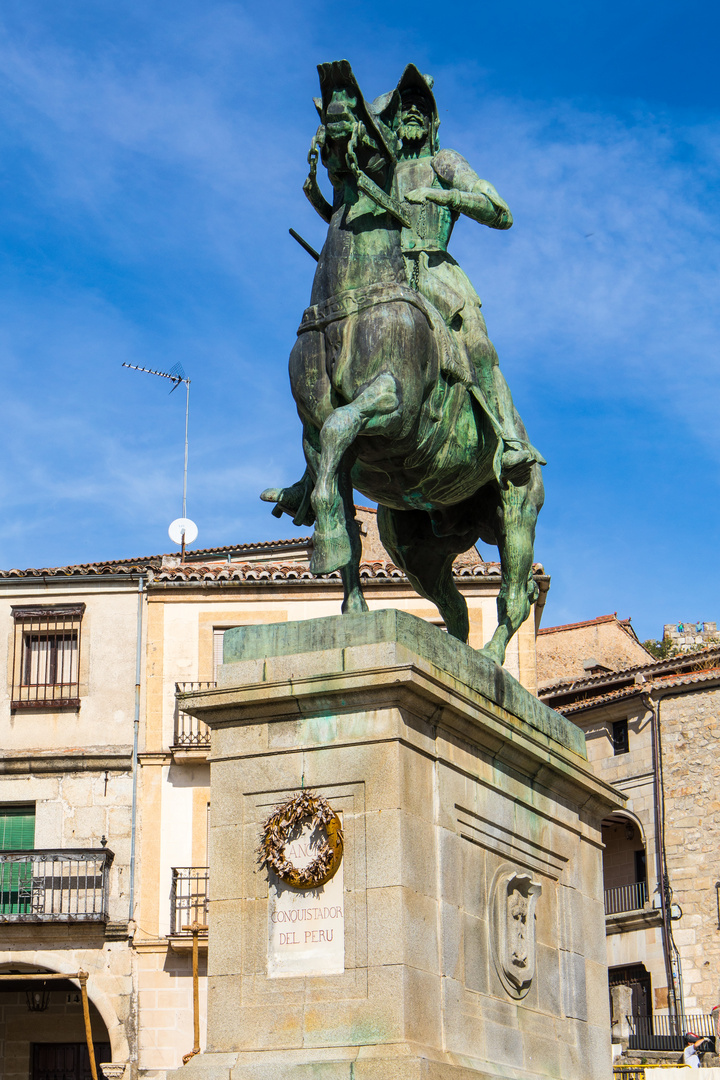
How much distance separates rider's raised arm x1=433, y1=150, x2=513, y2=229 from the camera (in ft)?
31.6

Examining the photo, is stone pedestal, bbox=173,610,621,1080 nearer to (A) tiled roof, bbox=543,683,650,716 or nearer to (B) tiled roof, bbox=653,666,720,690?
(B) tiled roof, bbox=653,666,720,690

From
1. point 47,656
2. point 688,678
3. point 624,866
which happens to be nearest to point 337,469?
point 47,656

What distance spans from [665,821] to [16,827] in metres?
18.1

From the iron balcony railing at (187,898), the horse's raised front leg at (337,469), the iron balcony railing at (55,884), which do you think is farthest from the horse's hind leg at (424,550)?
the iron balcony railing at (55,884)

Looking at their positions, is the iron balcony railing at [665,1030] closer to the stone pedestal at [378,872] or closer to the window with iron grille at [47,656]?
the window with iron grille at [47,656]

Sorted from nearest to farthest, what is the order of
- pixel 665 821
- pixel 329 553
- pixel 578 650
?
pixel 329 553
pixel 665 821
pixel 578 650

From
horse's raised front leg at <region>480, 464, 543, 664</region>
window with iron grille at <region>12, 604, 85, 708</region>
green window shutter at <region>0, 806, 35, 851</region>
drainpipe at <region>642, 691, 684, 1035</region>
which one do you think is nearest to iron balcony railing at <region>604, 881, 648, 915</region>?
drainpipe at <region>642, 691, 684, 1035</region>

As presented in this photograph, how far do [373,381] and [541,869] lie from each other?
9.89 ft

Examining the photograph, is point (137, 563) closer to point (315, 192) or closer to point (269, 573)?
point (269, 573)

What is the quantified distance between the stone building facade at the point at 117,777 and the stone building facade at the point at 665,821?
989 centimetres

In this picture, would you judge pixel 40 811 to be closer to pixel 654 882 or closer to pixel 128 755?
pixel 128 755

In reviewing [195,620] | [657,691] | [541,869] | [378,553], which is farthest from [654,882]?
[541,869]

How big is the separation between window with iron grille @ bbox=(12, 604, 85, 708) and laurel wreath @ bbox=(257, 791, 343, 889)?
24154 mm

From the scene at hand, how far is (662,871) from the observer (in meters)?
40.9
